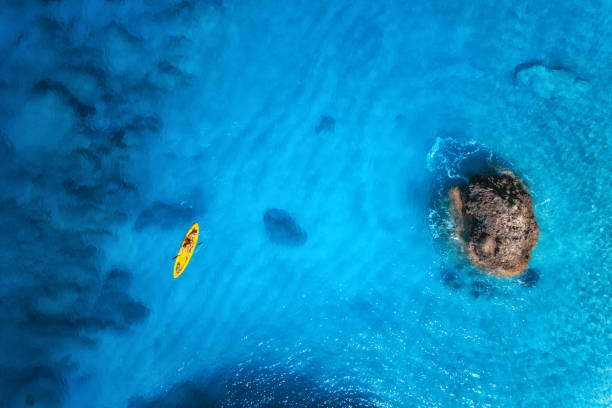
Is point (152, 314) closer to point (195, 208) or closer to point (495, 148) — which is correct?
point (195, 208)

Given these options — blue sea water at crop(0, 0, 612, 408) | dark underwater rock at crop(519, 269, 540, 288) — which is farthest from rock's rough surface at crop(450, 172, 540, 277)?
blue sea water at crop(0, 0, 612, 408)

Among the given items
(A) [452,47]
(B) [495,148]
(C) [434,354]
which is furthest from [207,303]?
(A) [452,47]

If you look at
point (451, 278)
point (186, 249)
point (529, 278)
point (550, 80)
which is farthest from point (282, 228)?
point (550, 80)

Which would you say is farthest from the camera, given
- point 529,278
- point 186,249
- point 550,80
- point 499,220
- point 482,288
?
point 186,249

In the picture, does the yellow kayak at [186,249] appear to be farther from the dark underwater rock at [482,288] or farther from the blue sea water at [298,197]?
the dark underwater rock at [482,288]

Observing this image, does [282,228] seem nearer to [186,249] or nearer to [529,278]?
[186,249]

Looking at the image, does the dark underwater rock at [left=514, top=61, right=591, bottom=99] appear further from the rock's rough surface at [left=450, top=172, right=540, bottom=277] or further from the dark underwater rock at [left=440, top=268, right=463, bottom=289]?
the dark underwater rock at [left=440, top=268, right=463, bottom=289]
